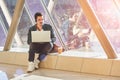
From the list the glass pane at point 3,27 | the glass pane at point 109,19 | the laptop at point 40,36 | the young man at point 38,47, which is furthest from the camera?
the glass pane at point 3,27

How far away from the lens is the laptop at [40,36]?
4853mm

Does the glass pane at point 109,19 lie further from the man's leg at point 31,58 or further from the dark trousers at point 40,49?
the man's leg at point 31,58

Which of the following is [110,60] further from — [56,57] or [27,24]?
[27,24]

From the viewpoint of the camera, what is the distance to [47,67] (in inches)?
204

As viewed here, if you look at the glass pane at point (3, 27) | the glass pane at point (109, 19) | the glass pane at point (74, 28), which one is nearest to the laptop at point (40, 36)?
the glass pane at point (74, 28)

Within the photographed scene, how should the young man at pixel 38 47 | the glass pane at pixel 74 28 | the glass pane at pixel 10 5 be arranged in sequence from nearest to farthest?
the young man at pixel 38 47, the glass pane at pixel 74 28, the glass pane at pixel 10 5

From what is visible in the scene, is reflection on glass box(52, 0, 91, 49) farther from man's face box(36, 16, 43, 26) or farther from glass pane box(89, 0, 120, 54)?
man's face box(36, 16, 43, 26)

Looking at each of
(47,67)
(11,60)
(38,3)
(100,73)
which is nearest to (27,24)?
(38,3)

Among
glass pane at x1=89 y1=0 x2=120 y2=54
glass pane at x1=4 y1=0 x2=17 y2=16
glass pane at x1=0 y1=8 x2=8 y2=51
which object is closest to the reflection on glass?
glass pane at x1=89 y1=0 x2=120 y2=54

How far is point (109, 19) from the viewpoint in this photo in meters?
4.82

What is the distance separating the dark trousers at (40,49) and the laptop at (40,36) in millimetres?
168

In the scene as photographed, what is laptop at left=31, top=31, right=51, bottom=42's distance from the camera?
4853 millimetres

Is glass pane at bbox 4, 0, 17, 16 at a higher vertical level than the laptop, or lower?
higher

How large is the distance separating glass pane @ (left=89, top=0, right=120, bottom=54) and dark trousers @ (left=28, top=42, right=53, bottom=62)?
1254 millimetres
